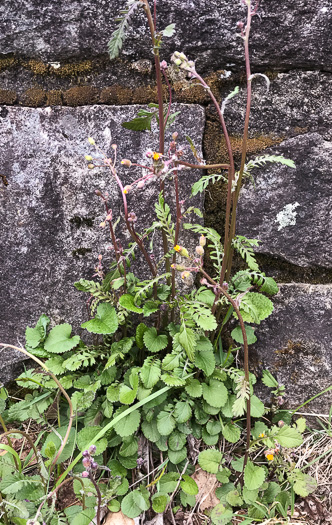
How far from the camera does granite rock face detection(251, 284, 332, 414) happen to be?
1.80 meters

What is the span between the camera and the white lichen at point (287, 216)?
1765mm

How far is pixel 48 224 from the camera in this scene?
177 cm

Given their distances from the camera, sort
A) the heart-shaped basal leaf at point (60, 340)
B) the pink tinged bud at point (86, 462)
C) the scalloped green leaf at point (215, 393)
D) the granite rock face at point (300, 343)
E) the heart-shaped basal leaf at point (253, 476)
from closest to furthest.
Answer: the pink tinged bud at point (86, 462), the heart-shaped basal leaf at point (253, 476), the scalloped green leaf at point (215, 393), the heart-shaped basal leaf at point (60, 340), the granite rock face at point (300, 343)

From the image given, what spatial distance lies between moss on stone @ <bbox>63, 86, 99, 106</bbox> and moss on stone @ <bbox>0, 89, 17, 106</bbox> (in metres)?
0.22

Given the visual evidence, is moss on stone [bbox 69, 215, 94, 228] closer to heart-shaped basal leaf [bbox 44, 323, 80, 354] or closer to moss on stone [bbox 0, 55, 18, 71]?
heart-shaped basal leaf [bbox 44, 323, 80, 354]

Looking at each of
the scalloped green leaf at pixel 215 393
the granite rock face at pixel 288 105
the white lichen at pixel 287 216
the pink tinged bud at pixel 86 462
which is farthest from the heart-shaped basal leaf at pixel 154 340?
the granite rock face at pixel 288 105

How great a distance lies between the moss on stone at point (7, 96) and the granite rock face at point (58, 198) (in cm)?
5

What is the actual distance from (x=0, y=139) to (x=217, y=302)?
1.11 metres

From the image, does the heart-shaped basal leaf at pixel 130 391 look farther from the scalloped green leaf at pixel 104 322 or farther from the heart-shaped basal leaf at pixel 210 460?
the heart-shaped basal leaf at pixel 210 460

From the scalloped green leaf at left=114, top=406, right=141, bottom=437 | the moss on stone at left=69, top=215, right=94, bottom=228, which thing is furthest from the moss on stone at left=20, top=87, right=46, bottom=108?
the scalloped green leaf at left=114, top=406, right=141, bottom=437

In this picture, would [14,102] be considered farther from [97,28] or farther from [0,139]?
[97,28]

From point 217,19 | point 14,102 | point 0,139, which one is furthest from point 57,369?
point 217,19

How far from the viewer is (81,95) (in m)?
1.74

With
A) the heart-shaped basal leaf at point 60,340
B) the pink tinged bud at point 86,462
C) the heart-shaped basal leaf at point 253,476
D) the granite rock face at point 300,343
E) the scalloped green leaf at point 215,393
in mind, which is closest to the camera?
the pink tinged bud at point 86,462
